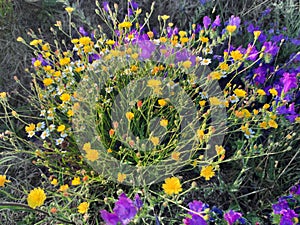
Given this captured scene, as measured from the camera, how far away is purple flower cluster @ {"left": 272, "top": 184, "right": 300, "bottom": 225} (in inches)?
54.4

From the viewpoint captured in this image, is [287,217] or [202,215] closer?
[202,215]

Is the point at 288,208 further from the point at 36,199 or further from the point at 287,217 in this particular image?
the point at 36,199

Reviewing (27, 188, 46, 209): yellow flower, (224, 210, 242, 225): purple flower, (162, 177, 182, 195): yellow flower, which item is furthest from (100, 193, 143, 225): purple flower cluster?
(224, 210, 242, 225): purple flower

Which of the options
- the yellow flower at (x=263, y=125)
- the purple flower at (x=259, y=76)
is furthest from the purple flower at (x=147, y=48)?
the yellow flower at (x=263, y=125)

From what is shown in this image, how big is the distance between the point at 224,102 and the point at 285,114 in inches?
14.2

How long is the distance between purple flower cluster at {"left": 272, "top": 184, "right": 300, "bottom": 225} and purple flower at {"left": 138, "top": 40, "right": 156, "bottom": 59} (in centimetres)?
94

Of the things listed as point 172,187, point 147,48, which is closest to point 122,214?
point 172,187

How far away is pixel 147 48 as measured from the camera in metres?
1.85

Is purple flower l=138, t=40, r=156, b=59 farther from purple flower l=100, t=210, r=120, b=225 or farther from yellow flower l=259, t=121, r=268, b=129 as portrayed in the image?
purple flower l=100, t=210, r=120, b=225

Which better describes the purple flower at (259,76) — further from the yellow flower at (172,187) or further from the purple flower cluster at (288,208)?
the yellow flower at (172,187)

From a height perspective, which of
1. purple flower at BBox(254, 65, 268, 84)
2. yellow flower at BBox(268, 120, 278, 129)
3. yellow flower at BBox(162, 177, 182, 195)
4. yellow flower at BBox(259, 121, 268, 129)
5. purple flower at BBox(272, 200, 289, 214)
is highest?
purple flower at BBox(254, 65, 268, 84)

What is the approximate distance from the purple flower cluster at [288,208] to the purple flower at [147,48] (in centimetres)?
94

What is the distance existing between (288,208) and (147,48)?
1.01 meters

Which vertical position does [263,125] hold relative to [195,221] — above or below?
above
